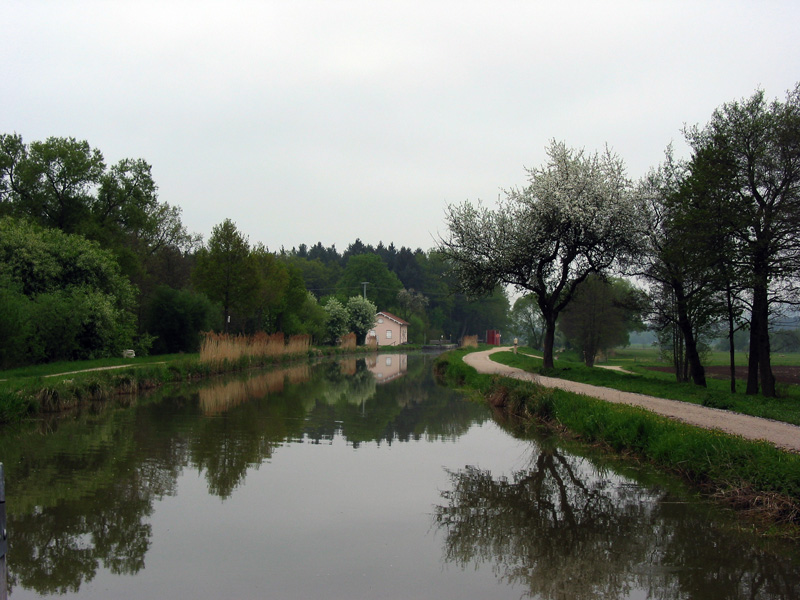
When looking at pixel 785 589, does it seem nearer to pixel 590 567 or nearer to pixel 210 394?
pixel 590 567

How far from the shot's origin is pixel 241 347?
3588 cm

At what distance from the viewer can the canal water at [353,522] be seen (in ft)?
20.3

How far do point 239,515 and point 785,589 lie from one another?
5.85 m

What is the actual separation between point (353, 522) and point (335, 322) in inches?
2431

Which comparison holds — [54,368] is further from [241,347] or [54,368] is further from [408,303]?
[408,303]

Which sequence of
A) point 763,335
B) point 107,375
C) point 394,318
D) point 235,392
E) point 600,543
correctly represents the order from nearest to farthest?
point 600,543 < point 763,335 < point 107,375 < point 235,392 < point 394,318

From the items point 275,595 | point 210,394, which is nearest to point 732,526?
point 275,595

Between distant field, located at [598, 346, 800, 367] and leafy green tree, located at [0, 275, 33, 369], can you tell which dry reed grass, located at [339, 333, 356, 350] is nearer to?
distant field, located at [598, 346, 800, 367]

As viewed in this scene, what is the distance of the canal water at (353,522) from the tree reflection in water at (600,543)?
3cm

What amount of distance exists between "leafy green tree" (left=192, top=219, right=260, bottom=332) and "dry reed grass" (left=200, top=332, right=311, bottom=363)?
199cm

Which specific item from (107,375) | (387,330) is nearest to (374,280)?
(387,330)

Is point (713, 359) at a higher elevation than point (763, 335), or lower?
lower

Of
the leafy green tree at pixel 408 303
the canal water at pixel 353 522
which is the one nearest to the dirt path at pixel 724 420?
the canal water at pixel 353 522

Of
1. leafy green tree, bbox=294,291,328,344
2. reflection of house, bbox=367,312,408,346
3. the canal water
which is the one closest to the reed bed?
the canal water
